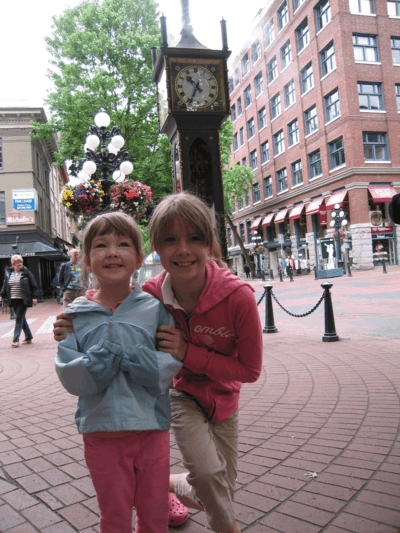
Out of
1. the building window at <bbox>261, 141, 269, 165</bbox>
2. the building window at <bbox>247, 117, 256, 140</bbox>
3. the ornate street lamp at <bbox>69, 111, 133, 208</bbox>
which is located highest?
the building window at <bbox>247, 117, 256, 140</bbox>

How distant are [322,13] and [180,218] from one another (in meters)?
35.8

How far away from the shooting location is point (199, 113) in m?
5.10

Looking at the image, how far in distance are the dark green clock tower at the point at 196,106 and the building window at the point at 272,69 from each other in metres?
36.9

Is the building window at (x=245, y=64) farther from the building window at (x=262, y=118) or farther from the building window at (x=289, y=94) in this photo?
the building window at (x=289, y=94)

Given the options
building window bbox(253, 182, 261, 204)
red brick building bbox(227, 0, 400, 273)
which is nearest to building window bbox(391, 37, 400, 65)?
red brick building bbox(227, 0, 400, 273)

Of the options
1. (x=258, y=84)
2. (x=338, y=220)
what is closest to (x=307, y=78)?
(x=258, y=84)

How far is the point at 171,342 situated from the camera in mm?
1722

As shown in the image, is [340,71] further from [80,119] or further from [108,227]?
[108,227]

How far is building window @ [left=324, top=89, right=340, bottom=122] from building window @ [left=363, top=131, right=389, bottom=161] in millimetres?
2723

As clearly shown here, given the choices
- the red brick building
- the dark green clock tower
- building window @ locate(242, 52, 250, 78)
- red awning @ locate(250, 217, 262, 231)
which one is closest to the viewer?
the dark green clock tower

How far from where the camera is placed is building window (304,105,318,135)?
32938 millimetres

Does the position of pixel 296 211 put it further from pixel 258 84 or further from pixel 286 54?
pixel 258 84

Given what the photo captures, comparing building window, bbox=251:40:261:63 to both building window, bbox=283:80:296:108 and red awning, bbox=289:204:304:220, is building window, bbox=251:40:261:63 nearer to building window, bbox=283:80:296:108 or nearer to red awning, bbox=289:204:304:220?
building window, bbox=283:80:296:108

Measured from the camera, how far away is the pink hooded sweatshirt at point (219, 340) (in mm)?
1831
